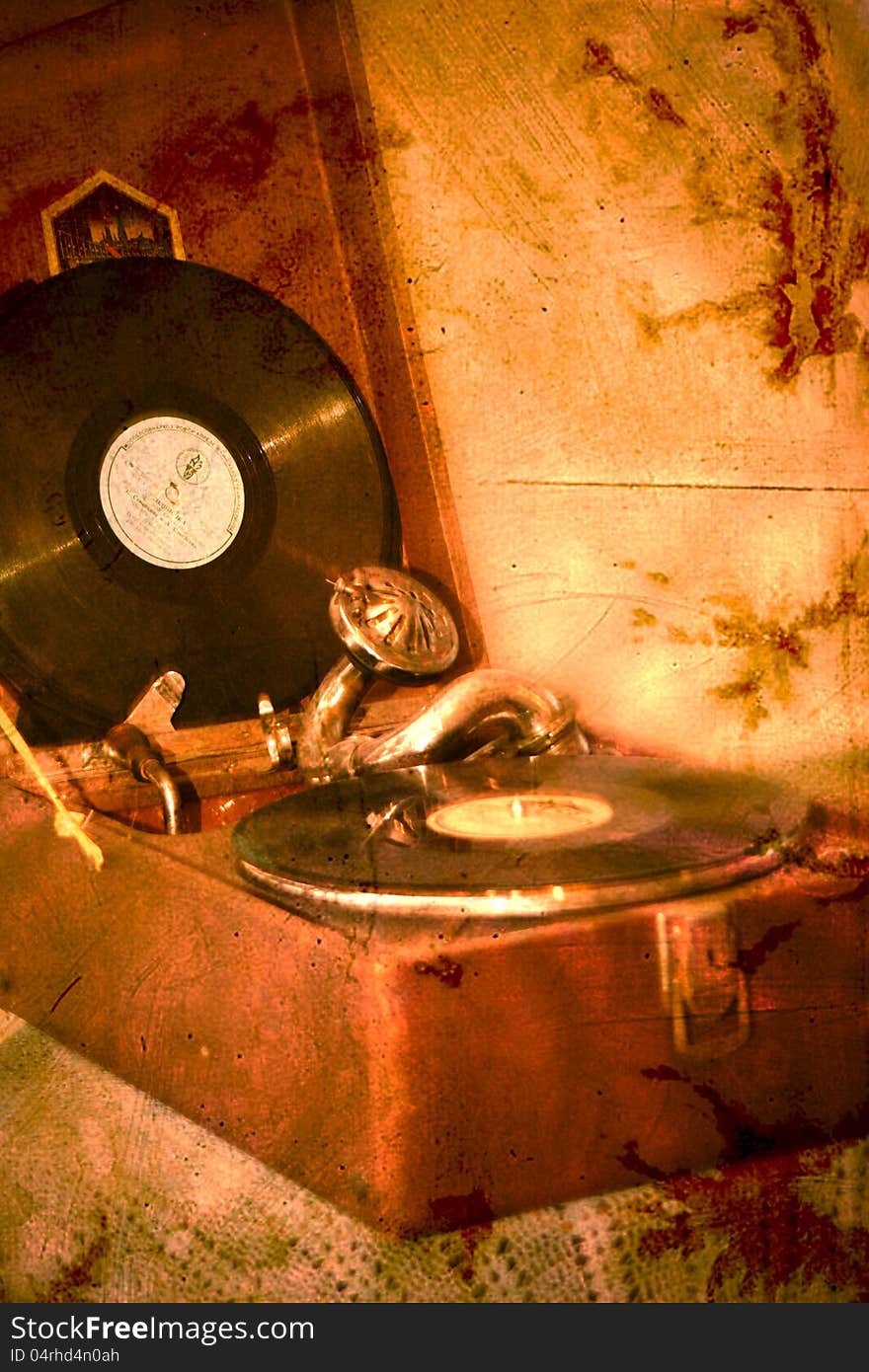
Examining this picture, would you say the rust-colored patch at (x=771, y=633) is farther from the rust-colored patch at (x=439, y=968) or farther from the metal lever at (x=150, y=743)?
the rust-colored patch at (x=439, y=968)

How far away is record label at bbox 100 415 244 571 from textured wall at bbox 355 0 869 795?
404mm

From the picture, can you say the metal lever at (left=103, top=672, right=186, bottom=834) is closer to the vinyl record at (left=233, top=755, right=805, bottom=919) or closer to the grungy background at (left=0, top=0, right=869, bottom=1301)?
the vinyl record at (left=233, top=755, right=805, bottom=919)

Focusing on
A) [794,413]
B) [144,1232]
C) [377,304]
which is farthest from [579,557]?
[144,1232]

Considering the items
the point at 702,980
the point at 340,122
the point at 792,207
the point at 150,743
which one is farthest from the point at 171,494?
the point at 792,207

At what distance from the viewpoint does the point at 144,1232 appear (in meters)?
0.82

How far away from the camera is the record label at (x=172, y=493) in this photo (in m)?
1.20

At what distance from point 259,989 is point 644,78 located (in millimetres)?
1355

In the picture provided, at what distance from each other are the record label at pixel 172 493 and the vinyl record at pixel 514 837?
1.35 ft

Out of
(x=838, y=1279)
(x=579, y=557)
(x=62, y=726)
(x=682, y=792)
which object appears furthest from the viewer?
(x=579, y=557)

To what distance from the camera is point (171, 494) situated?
123 centimetres

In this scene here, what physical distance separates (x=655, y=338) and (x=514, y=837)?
0.91m

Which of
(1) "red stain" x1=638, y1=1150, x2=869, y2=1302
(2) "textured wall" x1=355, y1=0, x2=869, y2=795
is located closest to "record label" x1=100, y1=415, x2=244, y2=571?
(2) "textured wall" x1=355, y1=0, x2=869, y2=795

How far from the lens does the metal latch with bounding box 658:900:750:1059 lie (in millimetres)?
820

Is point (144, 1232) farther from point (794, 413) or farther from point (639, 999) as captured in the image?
point (794, 413)
